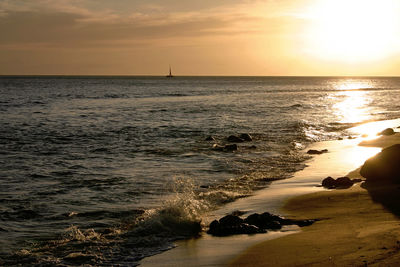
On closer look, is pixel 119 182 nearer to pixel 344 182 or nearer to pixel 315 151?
pixel 344 182

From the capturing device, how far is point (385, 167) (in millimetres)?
12492

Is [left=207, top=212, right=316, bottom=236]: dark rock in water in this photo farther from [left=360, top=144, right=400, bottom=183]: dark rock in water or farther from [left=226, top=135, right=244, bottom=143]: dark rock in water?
[left=226, top=135, right=244, bottom=143]: dark rock in water

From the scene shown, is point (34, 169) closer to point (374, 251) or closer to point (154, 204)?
point (154, 204)

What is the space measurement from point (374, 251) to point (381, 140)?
685 inches

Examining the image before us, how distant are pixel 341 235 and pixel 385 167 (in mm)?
5108

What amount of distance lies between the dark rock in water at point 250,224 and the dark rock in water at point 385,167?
3.96 meters

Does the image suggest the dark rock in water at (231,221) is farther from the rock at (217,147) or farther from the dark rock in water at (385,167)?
the rock at (217,147)

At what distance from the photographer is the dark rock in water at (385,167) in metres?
12.3

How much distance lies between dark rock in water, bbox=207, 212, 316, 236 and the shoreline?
0.70ft

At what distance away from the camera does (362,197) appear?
11.0 m

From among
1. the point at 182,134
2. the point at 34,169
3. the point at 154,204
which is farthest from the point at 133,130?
the point at 154,204

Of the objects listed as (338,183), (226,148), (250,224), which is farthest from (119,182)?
(226,148)

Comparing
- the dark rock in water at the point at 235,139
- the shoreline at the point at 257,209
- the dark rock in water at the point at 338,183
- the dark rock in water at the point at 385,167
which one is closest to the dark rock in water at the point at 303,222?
the shoreline at the point at 257,209

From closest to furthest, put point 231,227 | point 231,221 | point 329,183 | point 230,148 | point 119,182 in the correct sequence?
point 231,227
point 231,221
point 329,183
point 119,182
point 230,148
